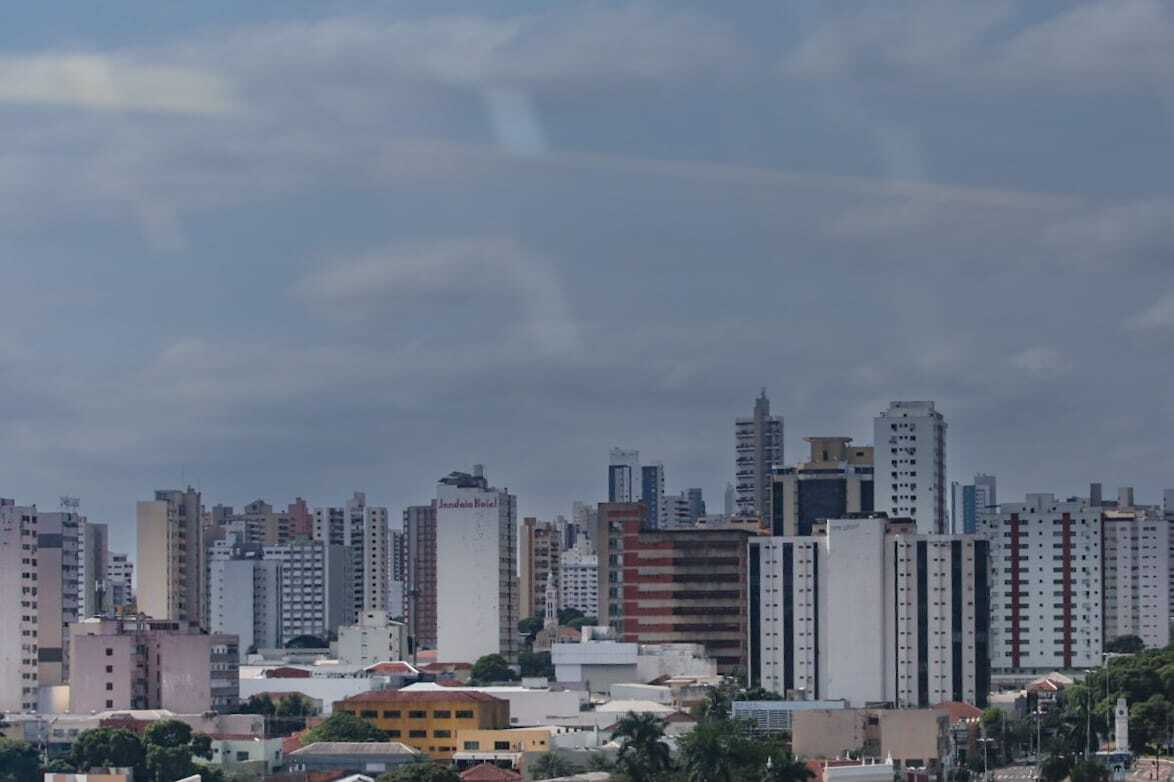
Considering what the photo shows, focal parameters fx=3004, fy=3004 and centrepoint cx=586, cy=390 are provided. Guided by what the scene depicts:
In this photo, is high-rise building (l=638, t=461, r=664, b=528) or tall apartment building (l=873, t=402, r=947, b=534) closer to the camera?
tall apartment building (l=873, t=402, r=947, b=534)

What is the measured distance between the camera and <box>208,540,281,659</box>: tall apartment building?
84.8 metres

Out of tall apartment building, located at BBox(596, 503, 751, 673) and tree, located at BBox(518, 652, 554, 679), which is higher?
tall apartment building, located at BBox(596, 503, 751, 673)

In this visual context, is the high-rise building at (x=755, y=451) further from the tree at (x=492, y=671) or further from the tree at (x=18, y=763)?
the tree at (x=18, y=763)

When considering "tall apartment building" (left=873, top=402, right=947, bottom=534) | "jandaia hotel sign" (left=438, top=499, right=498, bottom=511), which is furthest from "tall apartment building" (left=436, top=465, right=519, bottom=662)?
"tall apartment building" (left=873, top=402, right=947, bottom=534)

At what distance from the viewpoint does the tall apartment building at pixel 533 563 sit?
88.3 metres

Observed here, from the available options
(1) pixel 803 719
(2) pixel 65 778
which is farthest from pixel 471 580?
(2) pixel 65 778

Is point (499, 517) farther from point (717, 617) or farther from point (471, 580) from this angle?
point (717, 617)

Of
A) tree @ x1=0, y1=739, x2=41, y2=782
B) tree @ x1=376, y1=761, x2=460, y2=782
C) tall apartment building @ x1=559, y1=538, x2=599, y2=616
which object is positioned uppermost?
tall apartment building @ x1=559, y1=538, x2=599, y2=616

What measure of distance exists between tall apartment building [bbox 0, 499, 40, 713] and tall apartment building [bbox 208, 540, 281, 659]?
87.0 feet

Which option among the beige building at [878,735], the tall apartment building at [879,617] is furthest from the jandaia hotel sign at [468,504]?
the beige building at [878,735]

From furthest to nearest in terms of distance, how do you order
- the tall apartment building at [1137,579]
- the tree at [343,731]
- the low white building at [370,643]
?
the tall apartment building at [1137,579] < the low white building at [370,643] < the tree at [343,731]

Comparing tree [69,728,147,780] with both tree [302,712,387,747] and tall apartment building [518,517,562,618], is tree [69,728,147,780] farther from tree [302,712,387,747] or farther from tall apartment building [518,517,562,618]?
tall apartment building [518,517,562,618]

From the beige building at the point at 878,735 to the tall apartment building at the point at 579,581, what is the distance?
5064cm

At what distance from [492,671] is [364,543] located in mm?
30201
